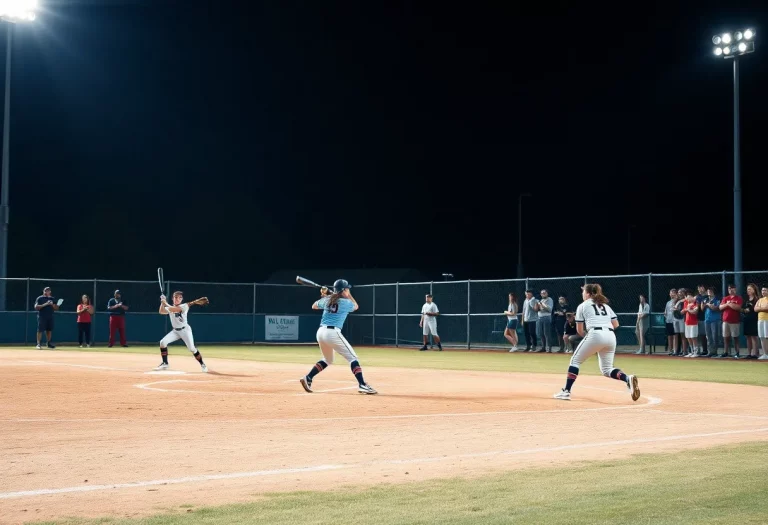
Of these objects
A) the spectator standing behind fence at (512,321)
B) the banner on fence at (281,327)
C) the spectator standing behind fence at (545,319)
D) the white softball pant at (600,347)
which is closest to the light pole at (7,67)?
the banner on fence at (281,327)

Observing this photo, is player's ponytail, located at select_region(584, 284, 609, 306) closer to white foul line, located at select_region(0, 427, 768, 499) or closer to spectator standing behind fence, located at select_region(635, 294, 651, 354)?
white foul line, located at select_region(0, 427, 768, 499)

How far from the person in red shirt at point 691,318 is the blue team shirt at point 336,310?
15931mm

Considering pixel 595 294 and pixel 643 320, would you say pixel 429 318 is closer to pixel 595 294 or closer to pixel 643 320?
pixel 643 320

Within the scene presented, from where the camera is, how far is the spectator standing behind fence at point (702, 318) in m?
28.2

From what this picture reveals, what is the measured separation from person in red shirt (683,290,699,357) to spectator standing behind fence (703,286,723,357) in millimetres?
331

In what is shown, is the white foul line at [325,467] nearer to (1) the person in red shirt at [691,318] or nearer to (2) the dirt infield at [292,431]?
(2) the dirt infield at [292,431]

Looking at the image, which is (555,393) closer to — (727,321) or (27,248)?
(727,321)

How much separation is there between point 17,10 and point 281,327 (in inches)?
703

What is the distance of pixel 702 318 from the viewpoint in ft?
98.0

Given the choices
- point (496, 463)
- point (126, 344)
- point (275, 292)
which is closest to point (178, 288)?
point (126, 344)

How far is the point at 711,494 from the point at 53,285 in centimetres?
5220

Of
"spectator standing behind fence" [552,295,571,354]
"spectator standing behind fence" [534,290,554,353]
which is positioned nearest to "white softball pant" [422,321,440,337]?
"spectator standing behind fence" [534,290,554,353]

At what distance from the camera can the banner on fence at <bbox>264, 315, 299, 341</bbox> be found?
42594 mm

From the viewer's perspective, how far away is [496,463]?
8.13 meters
